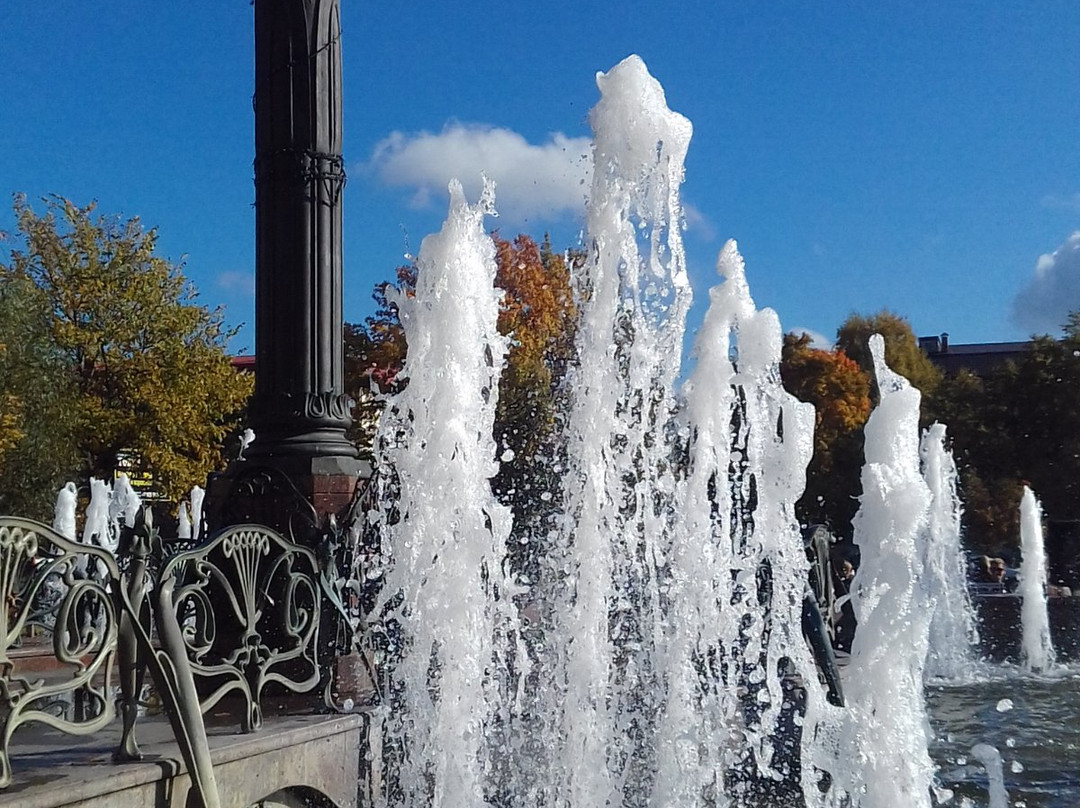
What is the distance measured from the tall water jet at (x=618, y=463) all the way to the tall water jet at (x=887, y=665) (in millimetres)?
1066

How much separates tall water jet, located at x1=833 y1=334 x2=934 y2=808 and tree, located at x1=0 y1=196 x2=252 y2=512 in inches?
937

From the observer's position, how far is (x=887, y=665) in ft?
17.7

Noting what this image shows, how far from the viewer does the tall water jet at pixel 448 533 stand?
5492 mm

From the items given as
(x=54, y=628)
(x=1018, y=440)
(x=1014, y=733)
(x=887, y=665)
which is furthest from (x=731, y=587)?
(x=1018, y=440)

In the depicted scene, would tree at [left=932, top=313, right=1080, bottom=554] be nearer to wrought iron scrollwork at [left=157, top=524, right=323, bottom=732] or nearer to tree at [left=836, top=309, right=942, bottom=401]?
tree at [left=836, top=309, right=942, bottom=401]

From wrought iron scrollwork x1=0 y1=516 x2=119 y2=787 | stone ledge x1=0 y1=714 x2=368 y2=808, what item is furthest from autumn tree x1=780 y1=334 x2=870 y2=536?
wrought iron scrollwork x1=0 y1=516 x2=119 y2=787

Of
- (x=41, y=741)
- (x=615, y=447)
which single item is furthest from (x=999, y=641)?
(x=41, y=741)

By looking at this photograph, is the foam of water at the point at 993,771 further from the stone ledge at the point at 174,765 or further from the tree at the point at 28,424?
the tree at the point at 28,424

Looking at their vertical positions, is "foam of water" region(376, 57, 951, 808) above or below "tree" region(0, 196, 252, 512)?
below

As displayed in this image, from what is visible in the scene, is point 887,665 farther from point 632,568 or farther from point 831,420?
point 831,420

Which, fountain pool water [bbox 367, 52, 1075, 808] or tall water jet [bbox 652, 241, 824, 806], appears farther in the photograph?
tall water jet [bbox 652, 241, 824, 806]

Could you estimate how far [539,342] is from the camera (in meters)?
26.7

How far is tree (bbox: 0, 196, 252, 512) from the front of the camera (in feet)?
90.8

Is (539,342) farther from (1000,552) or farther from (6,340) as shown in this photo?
(1000,552)
